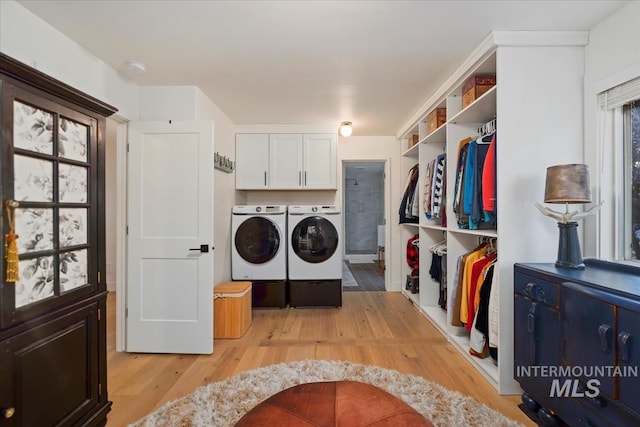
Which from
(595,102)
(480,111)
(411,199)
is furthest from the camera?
(411,199)

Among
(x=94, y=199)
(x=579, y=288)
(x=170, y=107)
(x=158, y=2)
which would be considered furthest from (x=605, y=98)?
(x=170, y=107)

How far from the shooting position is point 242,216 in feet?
11.2

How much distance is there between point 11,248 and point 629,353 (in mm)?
2264

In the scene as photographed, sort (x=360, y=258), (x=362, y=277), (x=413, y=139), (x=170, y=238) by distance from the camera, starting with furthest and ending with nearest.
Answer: (x=360, y=258) < (x=362, y=277) < (x=413, y=139) < (x=170, y=238)

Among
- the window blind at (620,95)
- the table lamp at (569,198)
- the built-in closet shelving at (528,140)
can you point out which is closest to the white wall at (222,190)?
the built-in closet shelving at (528,140)

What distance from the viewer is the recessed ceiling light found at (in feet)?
7.06

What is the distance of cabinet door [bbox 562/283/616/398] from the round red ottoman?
0.81 meters

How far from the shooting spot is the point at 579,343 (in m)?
1.30

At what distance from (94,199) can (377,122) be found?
3.02m

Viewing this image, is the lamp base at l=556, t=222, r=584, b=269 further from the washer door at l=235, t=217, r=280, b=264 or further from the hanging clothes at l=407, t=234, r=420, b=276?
the washer door at l=235, t=217, r=280, b=264

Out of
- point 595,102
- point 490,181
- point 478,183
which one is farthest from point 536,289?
point 595,102

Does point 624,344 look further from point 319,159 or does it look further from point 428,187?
point 319,159

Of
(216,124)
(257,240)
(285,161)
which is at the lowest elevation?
(257,240)

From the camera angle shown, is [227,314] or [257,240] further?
[257,240]
